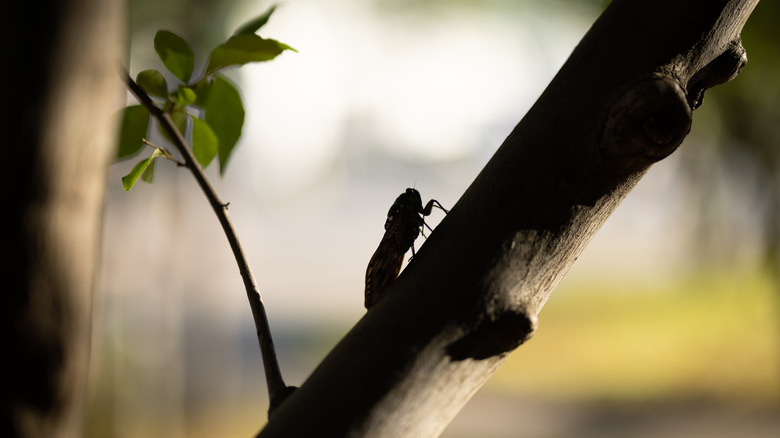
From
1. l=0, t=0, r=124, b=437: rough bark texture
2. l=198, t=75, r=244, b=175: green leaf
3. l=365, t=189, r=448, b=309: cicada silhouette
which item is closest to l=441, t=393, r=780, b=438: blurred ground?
l=365, t=189, r=448, b=309: cicada silhouette

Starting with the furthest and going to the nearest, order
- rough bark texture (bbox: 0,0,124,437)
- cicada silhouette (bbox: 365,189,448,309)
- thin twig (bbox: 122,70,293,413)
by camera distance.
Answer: cicada silhouette (bbox: 365,189,448,309)
thin twig (bbox: 122,70,293,413)
rough bark texture (bbox: 0,0,124,437)

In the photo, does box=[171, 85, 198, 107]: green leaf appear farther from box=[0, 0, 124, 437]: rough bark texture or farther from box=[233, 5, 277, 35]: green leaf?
box=[0, 0, 124, 437]: rough bark texture

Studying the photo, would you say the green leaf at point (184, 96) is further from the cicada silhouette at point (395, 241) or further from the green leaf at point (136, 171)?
the cicada silhouette at point (395, 241)

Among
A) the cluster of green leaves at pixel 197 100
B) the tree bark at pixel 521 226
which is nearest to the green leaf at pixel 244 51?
the cluster of green leaves at pixel 197 100

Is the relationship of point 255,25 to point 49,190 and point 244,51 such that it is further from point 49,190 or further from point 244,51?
point 49,190

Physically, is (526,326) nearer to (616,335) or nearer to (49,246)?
(49,246)

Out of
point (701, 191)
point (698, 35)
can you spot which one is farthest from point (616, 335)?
point (698, 35)
